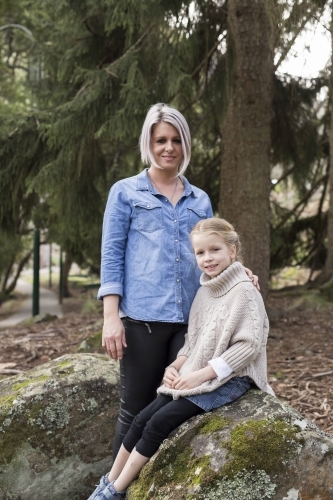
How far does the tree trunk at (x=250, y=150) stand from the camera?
6.21 metres

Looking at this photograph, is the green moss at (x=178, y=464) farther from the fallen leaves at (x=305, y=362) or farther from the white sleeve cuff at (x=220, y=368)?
the fallen leaves at (x=305, y=362)

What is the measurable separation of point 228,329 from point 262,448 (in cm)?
52

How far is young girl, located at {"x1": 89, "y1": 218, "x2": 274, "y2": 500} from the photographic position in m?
2.80

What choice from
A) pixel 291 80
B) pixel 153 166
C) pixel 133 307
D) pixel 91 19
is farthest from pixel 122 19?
pixel 133 307

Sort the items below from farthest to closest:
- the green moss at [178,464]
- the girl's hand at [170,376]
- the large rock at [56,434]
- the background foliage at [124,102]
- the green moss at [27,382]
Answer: the background foliage at [124,102], the green moss at [27,382], the large rock at [56,434], the girl's hand at [170,376], the green moss at [178,464]

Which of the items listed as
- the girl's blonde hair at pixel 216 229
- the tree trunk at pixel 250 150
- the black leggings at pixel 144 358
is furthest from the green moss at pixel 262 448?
the tree trunk at pixel 250 150

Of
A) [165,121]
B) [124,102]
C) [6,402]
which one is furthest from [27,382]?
[124,102]

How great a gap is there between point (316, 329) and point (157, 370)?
442 centimetres

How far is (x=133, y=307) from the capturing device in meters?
3.11

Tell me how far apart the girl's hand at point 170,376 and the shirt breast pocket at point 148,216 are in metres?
0.69

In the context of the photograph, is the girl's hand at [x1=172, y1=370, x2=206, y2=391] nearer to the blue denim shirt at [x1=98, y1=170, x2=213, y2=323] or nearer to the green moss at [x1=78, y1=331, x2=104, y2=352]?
the blue denim shirt at [x1=98, y1=170, x2=213, y2=323]

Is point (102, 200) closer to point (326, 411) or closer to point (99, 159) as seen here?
point (99, 159)

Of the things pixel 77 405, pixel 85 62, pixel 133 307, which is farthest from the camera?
pixel 85 62

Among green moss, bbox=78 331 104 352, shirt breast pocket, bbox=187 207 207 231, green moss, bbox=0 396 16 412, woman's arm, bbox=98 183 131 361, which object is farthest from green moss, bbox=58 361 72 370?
green moss, bbox=78 331 104 352
